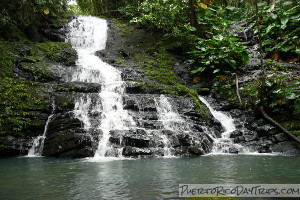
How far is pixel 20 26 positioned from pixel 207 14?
1149 cm

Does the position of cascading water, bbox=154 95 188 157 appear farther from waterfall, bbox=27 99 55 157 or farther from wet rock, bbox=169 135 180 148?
waterfall, bbox=27 99 55 157

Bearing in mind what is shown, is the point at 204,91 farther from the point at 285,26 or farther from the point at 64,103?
the point at 285,26

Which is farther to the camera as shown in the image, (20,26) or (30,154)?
(20,26)

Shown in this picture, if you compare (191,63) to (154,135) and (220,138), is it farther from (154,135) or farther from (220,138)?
(154,135)

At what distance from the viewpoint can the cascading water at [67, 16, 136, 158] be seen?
8734mm

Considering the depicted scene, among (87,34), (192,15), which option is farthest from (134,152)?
(87,34)

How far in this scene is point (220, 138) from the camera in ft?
30.9

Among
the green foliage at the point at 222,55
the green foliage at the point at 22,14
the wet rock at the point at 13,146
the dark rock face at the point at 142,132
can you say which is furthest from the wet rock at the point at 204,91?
the green foliage at the point at 22,14

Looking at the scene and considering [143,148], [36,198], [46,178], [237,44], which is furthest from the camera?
[237,44]

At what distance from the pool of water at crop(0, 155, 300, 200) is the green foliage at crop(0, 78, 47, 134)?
267 centimetres

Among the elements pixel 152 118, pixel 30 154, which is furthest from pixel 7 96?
pixel 152 118

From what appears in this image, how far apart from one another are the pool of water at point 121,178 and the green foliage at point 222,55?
7.54 metres

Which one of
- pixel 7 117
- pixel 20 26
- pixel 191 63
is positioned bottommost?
pixel 7 117

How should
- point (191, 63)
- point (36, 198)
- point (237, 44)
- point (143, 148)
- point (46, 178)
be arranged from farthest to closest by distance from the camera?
point (191, 63), point (237, 44), point (143, 148), point (46, 178), point (36, 198)
